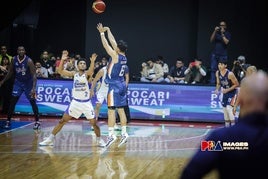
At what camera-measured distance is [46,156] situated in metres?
8.78

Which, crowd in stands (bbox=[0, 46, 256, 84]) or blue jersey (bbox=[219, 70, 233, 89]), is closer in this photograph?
blue jersey (bbox=[219, 70, 233, 89])

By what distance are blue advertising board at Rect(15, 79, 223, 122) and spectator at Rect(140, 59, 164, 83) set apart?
2.61 feet

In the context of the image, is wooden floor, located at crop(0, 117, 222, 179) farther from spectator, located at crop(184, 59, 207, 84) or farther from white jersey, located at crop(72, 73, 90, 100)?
spectator, located at crop(184, 59, 207, 84)

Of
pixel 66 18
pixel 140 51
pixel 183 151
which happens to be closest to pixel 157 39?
pixel 140 51

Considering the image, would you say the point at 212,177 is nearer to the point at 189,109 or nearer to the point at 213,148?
the point at 213,148

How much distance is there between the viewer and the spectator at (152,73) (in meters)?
16.1

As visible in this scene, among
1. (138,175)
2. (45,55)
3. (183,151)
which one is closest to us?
(138,175)

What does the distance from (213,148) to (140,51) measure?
1764 centimetres

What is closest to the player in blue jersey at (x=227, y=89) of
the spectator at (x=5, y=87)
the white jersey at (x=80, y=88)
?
the white jersey at (x=80, y=88)

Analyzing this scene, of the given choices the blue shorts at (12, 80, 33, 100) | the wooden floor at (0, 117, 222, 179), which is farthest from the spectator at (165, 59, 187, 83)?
the blue shorts at (12, 80, 33, 100)

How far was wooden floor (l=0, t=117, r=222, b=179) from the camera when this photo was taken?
7477 mm

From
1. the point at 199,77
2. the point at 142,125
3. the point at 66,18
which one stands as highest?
the point at 66,18

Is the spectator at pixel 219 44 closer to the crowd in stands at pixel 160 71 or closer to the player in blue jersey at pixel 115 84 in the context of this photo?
the crowd in stands at pixel 160 71

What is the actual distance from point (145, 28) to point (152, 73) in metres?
4.24
